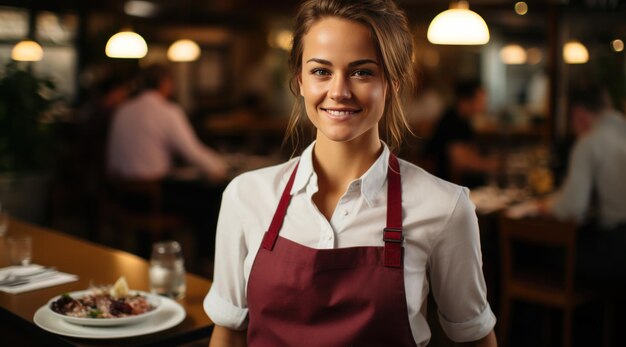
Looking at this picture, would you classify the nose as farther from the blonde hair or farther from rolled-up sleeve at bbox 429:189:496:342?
rolled-up sleeve at bbox 429:189:496:342

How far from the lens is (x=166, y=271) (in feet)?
7.56

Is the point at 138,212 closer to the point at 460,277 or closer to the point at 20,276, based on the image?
the point at 20,276

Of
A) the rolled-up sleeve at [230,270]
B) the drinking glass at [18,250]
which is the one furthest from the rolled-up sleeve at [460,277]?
the drinking glass at [18,250]

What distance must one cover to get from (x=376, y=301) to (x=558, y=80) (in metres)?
6.77

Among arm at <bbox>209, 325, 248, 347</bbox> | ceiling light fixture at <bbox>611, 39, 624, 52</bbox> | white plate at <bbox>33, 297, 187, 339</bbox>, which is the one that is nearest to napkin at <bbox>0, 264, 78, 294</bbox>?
white plate at <bbox>33, 297, 187, 339</bbox>

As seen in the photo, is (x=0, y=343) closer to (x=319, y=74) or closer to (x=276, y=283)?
(x=276, y=283)

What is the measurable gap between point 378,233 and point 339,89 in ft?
1.08

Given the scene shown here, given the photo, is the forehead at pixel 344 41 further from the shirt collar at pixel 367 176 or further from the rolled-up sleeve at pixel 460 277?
the rolled-up sleeve at pixel 460 277

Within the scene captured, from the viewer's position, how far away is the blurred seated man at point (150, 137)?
6.32m

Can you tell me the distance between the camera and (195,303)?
2.26 m

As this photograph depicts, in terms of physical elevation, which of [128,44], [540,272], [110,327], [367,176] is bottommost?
[540,272]

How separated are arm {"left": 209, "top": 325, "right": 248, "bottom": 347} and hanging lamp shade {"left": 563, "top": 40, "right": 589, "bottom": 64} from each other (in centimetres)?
642

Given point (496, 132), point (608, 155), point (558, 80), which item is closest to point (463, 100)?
point (558, 80)

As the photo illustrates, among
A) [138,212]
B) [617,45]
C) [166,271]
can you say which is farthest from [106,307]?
[617,45]
